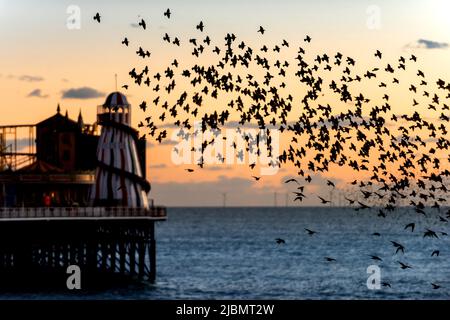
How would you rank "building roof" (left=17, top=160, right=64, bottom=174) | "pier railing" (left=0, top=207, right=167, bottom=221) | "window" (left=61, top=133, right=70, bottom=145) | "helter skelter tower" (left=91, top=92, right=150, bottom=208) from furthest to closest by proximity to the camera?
1. "window" (left=61, top=133, right=70, bottom=145)
2. "building roof" (left=17, top=160, right=64, bottom=174)
3. "helter skelter tower" (left=91, top=92, right=150, bottom=208)
4. "pier railing" (left=0, top=207, right=167, bottom=221)

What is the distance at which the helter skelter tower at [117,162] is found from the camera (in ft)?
263

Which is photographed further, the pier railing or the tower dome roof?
the tower dome roof

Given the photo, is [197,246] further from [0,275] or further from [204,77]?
[204,77]

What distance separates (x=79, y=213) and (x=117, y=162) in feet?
37.6

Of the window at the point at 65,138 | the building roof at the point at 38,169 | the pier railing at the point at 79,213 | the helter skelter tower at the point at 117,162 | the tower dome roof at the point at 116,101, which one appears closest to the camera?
the pier railing at the point at 79,213

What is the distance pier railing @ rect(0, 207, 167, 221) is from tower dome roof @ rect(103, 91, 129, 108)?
11.7m

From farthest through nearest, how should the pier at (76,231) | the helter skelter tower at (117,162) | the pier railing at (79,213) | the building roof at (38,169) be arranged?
1. the building roof at (38,169)
2. the helter skelter tower at (117,162)
3. the pier at (76,231)
4. the pier railing at (79,213)

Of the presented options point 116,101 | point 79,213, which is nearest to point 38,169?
point 116,101

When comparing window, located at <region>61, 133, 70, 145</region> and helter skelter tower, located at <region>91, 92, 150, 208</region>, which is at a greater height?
window, located at <region>61, 133, 70, 145</region>

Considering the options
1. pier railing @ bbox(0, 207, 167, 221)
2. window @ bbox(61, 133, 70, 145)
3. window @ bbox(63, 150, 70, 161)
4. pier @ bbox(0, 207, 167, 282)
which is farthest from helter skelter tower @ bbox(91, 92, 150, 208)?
window @ bbox(63, 150, 70, 161)

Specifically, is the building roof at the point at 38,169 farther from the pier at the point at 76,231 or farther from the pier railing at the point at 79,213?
the pier railing at the point at 79,213

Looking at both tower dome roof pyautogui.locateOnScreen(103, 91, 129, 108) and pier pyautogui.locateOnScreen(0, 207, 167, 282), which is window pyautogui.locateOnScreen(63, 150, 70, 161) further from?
pier pyautogui.locateOnScreen(0, 207, 167, 282)

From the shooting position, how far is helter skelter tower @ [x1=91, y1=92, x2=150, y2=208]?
8019 centimetres

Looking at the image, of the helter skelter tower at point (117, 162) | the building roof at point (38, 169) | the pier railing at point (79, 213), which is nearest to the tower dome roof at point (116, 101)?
the helter skelter tower at point (117, 162)
